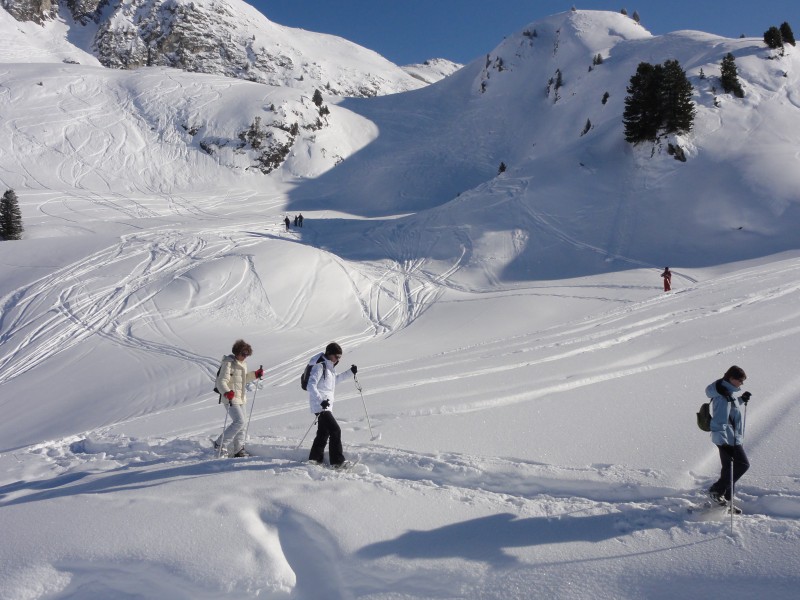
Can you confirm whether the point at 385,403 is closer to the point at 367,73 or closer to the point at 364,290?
the point at 364,290

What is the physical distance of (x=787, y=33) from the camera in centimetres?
3472

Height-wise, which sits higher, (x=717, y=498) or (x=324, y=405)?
(x=324, y=405)

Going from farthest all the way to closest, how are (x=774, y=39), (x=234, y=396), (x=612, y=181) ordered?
(x=774, y=39) < (x=612, y=181) < (x=234, y=396)

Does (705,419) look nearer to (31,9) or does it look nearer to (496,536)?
(496,536)

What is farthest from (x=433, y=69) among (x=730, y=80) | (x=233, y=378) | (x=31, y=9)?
(x=233, y=378)

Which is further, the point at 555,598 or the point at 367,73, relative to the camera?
the point at 367,73

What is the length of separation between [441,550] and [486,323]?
1348 centimetres

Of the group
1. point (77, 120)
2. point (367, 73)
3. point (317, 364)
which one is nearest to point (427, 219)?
point (317, 364)

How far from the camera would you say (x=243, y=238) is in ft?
84.3

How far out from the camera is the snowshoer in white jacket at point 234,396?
6.97 m

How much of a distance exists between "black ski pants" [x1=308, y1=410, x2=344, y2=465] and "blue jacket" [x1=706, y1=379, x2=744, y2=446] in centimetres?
383

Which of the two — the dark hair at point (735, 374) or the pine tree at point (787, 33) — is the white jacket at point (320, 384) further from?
the pine tree at point (787, 33)

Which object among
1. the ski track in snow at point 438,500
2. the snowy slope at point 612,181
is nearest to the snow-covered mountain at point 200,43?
the snowy slope at point 612,181

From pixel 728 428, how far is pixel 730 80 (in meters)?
32.3
